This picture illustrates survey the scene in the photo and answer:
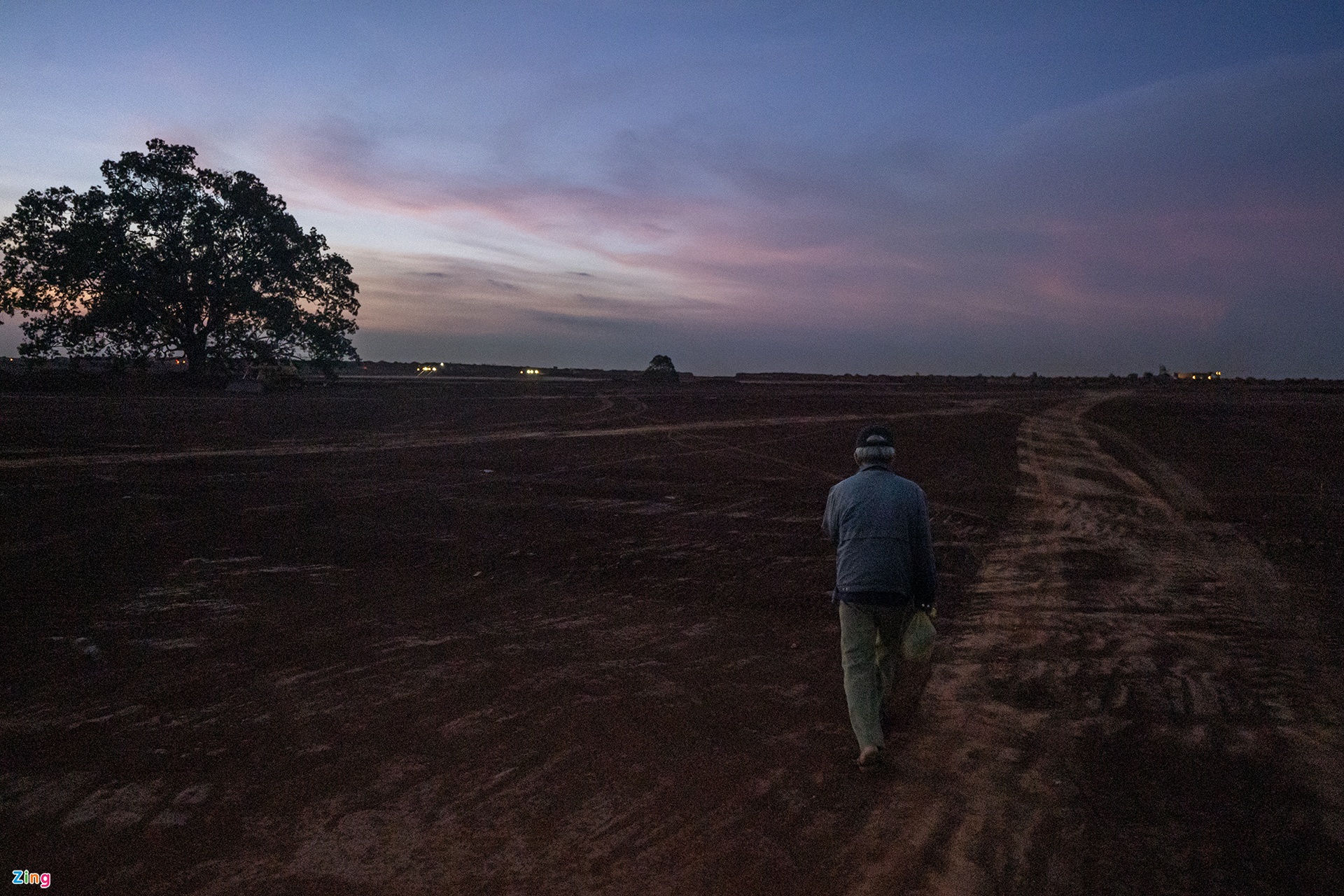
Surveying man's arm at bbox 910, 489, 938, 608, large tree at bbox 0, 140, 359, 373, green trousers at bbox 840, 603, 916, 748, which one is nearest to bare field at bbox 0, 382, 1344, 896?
green trousers at bbox 840, 603, 916, 748

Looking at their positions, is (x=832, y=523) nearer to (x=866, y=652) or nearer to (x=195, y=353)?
(x=866, y=652)

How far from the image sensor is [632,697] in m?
5.45

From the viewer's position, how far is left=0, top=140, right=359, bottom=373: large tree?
122 ft

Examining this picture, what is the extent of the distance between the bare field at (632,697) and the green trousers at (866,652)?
27cm

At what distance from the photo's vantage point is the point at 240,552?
371 inches

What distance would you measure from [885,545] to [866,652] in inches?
24.6

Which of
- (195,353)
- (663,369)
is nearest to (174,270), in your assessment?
(195,353)

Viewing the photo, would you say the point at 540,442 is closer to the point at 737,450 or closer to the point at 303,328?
the point at 737,450

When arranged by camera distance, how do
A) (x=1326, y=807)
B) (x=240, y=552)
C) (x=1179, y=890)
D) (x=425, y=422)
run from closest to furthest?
(x=1179, y=890), (x=1326, y=807), (x=240, y=552), (x=425, y=422)

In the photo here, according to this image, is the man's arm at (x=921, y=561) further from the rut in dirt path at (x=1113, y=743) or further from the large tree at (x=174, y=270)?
the large tree at (x=174, y=270)

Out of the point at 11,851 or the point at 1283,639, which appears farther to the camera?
the point at 1283,639

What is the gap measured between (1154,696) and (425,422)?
24692mm

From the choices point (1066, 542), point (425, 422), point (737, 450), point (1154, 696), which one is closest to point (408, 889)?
point (1154, 696)
